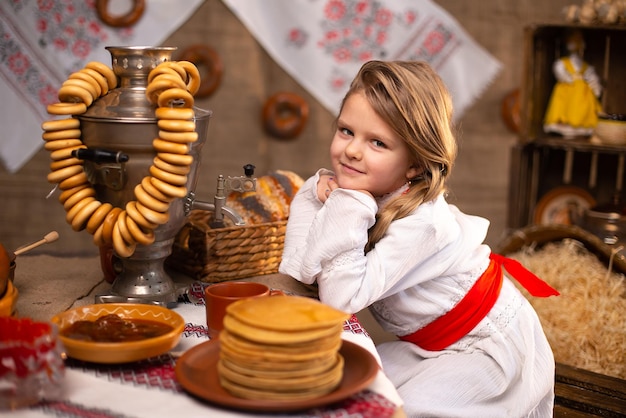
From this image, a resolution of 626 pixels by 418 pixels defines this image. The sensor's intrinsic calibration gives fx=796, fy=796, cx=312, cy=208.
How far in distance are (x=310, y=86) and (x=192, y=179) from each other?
2352 mm

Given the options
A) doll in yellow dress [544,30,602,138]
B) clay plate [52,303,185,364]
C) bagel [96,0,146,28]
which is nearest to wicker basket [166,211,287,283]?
clay plate [52,303,185,364]

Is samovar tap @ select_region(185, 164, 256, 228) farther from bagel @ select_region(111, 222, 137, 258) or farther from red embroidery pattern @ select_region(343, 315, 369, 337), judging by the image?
red embroidery pattern @ select_region(343, 315, 369, 337)

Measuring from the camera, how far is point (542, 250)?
9.09 feet

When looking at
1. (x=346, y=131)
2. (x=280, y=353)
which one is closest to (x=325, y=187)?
(x=346, y=131)

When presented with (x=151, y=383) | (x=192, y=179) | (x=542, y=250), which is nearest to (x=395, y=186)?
(x=192, y=179)

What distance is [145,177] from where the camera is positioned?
1.39 m

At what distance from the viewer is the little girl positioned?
5.06 feet

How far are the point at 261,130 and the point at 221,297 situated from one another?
263 cm

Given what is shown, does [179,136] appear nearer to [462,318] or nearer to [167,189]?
[167,189]

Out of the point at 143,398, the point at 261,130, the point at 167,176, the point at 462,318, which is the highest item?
the point at 167,176

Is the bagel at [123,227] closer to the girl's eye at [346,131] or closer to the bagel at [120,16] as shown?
the girl's eye at [346,131]

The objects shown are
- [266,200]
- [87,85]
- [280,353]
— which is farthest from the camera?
[266,200]

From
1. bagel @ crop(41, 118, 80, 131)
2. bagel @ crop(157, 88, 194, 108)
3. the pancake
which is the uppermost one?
bagel @ crop(157, 88, 194, 108)

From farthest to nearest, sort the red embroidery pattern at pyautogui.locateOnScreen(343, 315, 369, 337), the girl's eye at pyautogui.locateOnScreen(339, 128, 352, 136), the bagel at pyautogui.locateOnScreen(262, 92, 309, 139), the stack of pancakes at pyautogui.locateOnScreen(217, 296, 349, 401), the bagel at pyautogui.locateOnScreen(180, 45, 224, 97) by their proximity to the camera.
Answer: the bagel at pyautogui.locateOnScreen(262, 92, 309, 139)
the bagel at pyautogui.locateOnScreen(180, 45, 224, 97)
the girl's eye at pyautogui.locateOnScreen(339, 128, 352, 136)
the red embroidery pattern at pyautogui.locateOnScreen(343, 315, 369, 337)
the stack of pancakes at pyautogui.locateOnScreen(217, 296, 349, 401)
